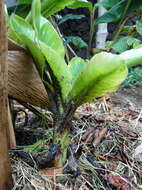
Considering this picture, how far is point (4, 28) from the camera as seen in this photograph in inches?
24.0

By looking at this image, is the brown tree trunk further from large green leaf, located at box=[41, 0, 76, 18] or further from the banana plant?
large green leaf, located at box=[41, 0, 76, 18]

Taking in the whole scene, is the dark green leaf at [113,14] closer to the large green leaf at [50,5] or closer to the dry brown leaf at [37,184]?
the large green leaf at [50,5]

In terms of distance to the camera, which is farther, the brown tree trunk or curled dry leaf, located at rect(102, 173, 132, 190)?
curled dry leaf, located at rect(102, 173, 132, 190)

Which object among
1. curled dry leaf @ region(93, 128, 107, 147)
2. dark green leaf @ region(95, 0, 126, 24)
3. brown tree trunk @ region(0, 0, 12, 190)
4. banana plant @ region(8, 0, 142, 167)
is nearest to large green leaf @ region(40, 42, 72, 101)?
banana plant @ region(8, 0, 142, 167)

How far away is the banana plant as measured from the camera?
69cm

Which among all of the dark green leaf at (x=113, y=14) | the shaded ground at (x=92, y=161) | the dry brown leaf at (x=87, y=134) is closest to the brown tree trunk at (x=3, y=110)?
the shaded ground at (x=92, y=161)

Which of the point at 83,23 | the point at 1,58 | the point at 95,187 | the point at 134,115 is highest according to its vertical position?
the point at 83,23

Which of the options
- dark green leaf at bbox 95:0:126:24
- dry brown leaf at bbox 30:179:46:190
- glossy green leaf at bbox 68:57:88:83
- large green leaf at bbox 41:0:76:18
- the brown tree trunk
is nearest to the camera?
the brown tree trunk

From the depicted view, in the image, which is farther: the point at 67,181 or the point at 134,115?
the point at 134,115

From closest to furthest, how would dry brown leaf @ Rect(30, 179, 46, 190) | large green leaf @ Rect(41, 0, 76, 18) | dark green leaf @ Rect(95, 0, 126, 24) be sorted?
dry brown leaf @ Rect(30, 179, 46, 190), large green leaf @ Rect(41, 0, 76, 18), dark green leaf @ Rect(95, 0, 126, 24)

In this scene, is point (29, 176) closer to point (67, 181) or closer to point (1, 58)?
point (67, 181)

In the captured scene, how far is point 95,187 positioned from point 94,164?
8 centimetres

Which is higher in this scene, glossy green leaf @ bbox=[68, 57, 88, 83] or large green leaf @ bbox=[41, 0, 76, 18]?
large green leaf @ bbox=[41, 0, 76, 18]

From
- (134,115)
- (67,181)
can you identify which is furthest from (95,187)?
(134,115)
